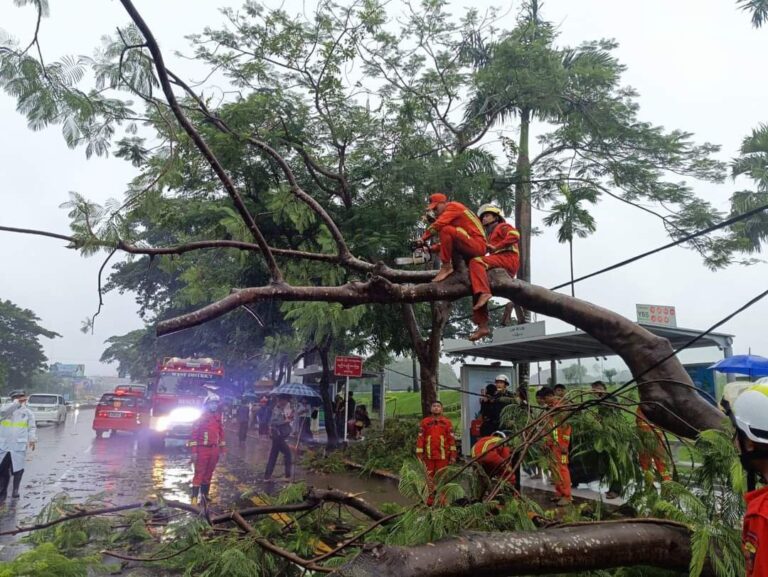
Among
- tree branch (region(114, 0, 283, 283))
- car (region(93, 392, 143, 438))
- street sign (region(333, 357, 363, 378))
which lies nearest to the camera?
tree branch (region(114, 0, 283, 283))

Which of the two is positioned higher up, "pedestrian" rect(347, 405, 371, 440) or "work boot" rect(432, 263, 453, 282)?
"work boot" rect(432, 263, 453, 282)

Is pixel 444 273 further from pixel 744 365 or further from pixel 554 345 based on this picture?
pixel 744 365

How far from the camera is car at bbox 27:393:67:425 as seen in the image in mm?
23438

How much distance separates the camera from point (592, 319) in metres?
3.59

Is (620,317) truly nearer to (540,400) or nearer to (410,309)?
(540,400)

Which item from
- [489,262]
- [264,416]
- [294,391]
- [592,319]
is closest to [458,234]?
[489,262]

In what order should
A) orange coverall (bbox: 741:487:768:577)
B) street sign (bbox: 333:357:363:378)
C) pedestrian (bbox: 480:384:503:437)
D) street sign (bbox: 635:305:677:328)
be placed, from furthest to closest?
street sign (bbox: 333:357:363:378) → street sign (bbox: 635:305:677:328) → pedestrian (bbox: 480:384:503:437) → orange coverall (bbox: 741:487:768:577)

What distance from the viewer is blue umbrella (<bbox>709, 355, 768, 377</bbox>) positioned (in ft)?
27.7

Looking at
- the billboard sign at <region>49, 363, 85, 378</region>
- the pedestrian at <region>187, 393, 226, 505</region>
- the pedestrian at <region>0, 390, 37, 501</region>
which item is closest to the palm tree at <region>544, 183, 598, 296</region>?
the pedestrian at <region>187, 393, 226, 505</region>

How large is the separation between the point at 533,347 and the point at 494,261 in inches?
239

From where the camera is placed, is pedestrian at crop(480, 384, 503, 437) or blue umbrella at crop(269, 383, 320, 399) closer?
pedestrian at crop(480, 384, 503, 437)

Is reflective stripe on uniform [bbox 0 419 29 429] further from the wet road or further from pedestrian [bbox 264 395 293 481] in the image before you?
pedestrian [bbox 264 395 293 481]

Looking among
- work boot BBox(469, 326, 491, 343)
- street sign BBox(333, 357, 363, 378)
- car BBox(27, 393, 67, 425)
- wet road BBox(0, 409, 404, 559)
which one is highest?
work boot BBox(469, 326, 491, 343)

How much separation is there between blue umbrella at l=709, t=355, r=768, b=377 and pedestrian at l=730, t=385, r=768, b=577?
24.6ft
